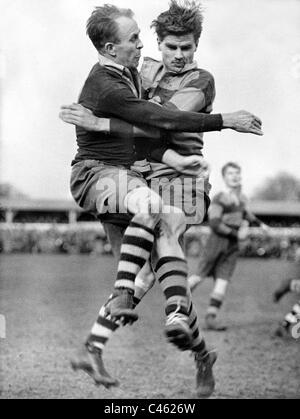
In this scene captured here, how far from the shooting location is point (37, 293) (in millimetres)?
17562

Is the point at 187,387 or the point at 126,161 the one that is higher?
the point at 126,161

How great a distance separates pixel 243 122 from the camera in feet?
12.2

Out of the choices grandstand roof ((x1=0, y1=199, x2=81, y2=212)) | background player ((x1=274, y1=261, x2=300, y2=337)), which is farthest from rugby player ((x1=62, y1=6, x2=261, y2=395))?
background player ((x1=274, y1=261, x2=300, y2=337))

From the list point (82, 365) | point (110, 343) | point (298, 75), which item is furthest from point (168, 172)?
point (110, 343)

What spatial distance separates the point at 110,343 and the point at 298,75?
21.7 ft

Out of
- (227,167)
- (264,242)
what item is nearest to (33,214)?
(264,242)

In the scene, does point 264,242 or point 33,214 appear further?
point 264,242

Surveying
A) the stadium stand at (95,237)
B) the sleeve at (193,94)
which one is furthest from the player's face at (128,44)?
the stadium stand at (95,237)

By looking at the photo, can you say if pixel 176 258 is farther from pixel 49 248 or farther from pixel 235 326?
pixel 49 248

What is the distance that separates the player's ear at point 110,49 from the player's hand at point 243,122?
56cm

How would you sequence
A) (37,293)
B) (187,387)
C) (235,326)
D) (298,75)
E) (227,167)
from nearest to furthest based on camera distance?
1. (298,75)
2. (187,387)
3. (227,167)
4. (235,326)
5. (37,293)

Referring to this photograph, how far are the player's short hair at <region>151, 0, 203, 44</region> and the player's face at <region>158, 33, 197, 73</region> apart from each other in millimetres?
22
